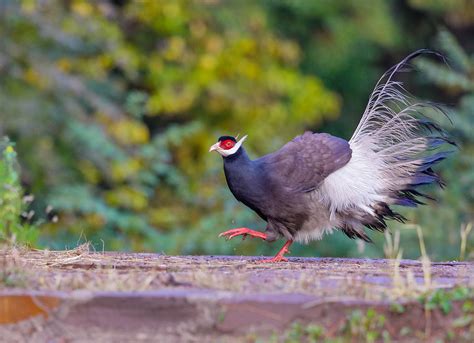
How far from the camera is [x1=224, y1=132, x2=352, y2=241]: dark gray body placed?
6.74 meters

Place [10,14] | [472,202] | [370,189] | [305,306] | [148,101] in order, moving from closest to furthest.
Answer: [305,306] → [370,189] → [472,202] → [10,14] → [148,101]

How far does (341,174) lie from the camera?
6980mm

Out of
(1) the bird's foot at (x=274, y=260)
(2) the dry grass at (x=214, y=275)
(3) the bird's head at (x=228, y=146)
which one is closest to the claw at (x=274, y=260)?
(1) the bird's foot at (x=274, y=260)

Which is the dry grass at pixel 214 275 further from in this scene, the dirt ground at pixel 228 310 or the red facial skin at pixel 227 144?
the red facial skin at pixel 227 144

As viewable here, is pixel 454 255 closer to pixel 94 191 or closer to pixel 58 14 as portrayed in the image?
pixel 94 191

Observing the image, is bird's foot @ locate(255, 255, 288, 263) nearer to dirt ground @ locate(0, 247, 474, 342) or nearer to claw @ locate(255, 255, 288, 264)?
claw @ locate(255, 255, 288, 264)

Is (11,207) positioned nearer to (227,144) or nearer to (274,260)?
(227,144)

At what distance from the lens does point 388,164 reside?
7.26 m

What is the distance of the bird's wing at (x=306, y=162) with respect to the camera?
6793 millimetres

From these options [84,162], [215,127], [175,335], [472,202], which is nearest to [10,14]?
[84,162]

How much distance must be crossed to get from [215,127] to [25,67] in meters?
2.82

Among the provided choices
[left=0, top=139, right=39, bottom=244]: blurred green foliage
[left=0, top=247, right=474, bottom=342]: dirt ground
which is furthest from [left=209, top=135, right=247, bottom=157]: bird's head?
[left=0, top=247, right=474, bottom=342]: dirt ground

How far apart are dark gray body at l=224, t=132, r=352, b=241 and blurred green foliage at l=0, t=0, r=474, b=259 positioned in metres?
3.98

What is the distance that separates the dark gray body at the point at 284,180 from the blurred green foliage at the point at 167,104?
3.98m
